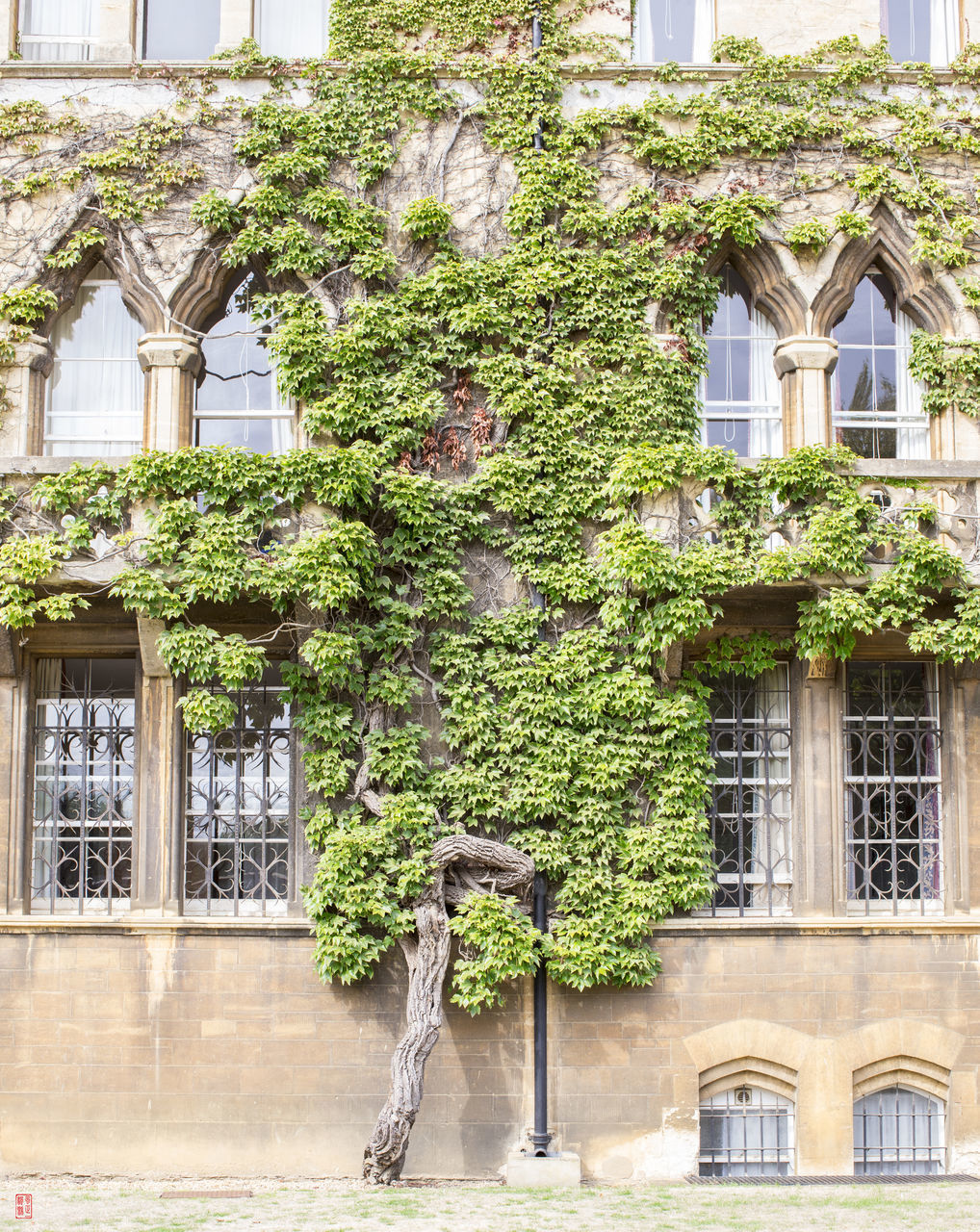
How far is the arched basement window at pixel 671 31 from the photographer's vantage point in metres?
10.7

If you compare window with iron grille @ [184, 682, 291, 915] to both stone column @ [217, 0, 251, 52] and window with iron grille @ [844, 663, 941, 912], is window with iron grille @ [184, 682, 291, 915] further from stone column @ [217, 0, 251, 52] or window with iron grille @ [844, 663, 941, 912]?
stone column @ [217, 0, 251, 52]

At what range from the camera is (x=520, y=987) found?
9.34 m

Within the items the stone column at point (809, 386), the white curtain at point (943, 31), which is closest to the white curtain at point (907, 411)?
the stone column at point (809, 386)

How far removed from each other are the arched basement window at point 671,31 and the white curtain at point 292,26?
2.92 metres

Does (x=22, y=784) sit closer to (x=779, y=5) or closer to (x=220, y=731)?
(x=220, y=731)

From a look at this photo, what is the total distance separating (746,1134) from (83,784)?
6.34 m

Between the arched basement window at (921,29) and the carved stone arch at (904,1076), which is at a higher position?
the arched basement window at (921,29)

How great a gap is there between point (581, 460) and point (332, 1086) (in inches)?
217

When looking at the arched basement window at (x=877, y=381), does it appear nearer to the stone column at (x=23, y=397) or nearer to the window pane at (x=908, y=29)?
the window pane at (x=908, y=29)

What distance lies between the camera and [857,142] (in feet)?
33.2

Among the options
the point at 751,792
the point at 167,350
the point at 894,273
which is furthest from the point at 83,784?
the point at 894,273

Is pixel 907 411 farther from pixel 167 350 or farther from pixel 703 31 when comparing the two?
pixel 167 350

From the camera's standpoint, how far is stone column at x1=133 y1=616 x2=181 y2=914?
9.55 m

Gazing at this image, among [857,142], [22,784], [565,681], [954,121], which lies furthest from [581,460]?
[22,784]
